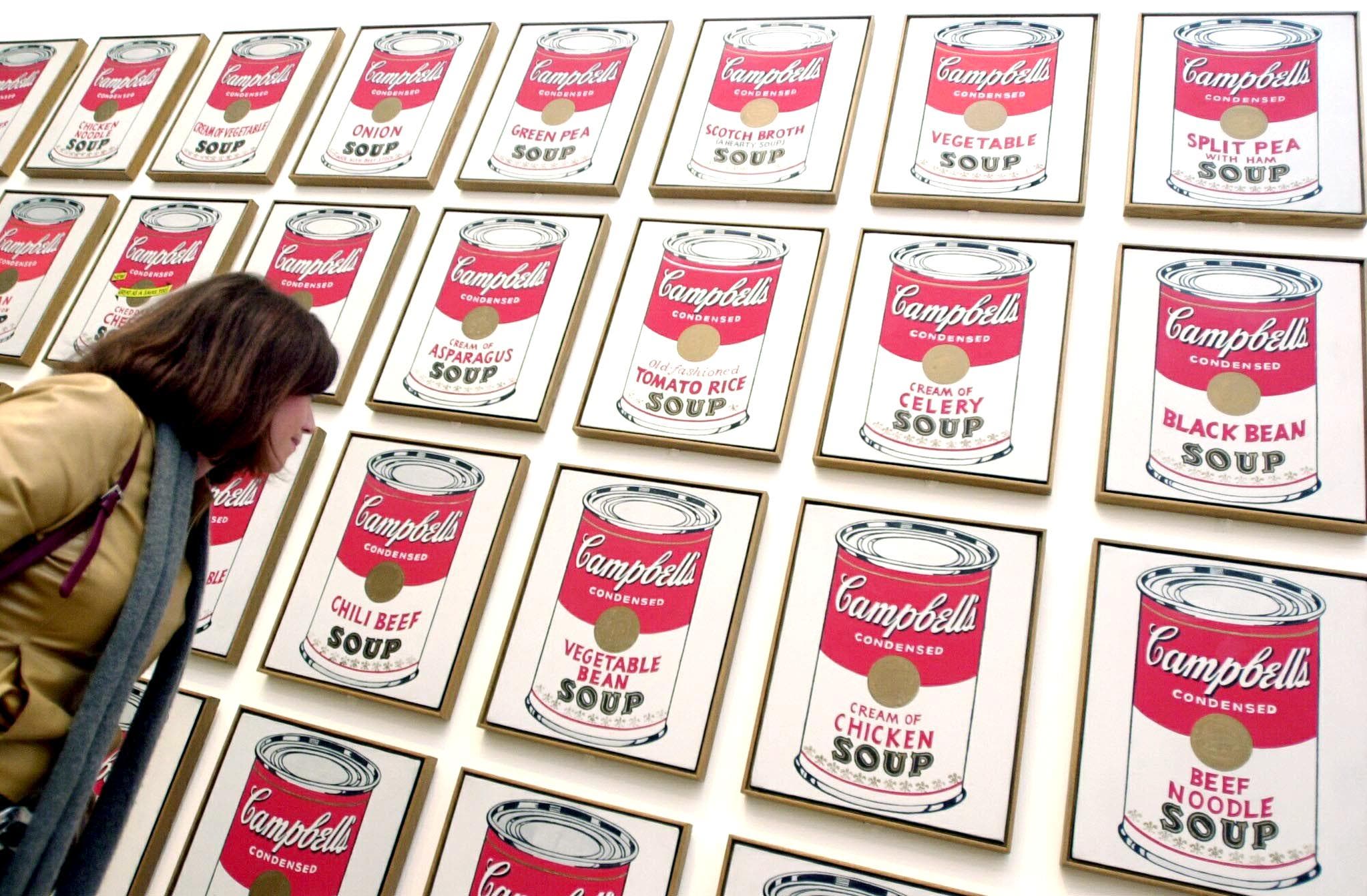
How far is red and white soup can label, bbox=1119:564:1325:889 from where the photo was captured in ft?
4.65

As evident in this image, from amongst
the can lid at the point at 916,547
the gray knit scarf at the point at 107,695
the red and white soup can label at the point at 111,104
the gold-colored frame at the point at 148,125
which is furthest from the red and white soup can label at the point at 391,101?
the can lid at the point at 916,547

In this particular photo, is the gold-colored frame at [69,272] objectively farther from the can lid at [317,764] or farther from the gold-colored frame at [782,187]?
the gold-colored frame at [782,187]

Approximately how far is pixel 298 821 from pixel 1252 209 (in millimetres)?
2046

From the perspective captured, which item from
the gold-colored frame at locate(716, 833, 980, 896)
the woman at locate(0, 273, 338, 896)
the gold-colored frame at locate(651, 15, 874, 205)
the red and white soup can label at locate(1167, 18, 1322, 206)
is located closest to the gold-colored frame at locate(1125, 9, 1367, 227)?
the red and white soup can label at locate(1167, 18, 1322, 206)

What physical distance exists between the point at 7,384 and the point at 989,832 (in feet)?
7.76

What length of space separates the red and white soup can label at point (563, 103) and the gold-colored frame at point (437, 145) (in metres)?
0.13

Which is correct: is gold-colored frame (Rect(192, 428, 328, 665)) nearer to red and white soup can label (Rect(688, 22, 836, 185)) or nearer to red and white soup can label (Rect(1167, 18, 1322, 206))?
red and white soup can label (Rect(688, 22, 836, 185))

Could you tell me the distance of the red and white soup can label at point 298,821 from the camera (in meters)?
1.76

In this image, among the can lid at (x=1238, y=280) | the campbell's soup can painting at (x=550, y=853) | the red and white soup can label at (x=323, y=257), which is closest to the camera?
the campbell's soup can painting at (x=550, y=853)

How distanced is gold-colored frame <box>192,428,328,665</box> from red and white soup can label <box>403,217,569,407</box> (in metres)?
0.26

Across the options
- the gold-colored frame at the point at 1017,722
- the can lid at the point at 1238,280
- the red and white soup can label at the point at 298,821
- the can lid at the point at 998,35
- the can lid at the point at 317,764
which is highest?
the can lid at the point at 998,35

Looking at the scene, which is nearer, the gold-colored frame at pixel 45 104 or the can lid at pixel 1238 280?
the can lid at pixel 1238 280

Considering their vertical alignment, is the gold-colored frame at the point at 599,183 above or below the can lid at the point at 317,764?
above

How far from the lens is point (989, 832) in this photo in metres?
1.50
